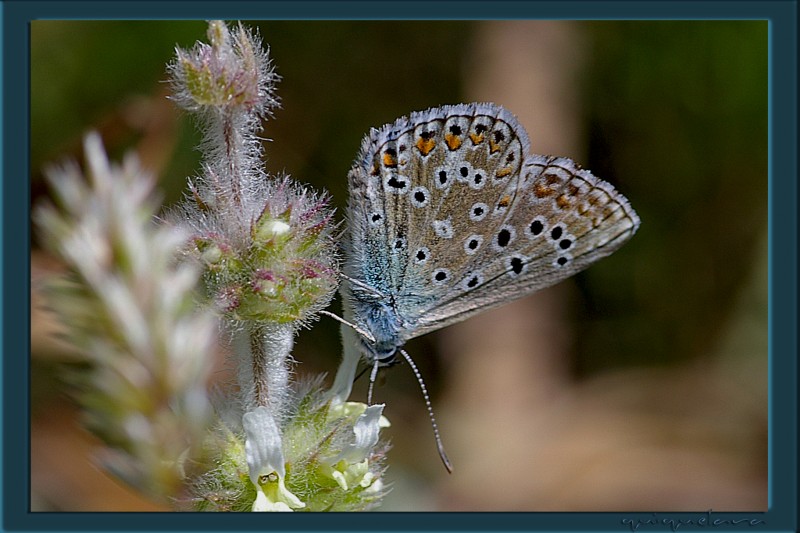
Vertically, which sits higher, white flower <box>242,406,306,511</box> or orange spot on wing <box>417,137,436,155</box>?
orange spot on wing <box>417,137,436,155</box>

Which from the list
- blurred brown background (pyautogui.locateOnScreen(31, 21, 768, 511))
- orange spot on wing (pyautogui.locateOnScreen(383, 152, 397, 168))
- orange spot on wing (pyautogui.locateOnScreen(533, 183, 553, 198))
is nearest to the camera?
orange spot on wing (pyautogui.locateOnScreen(383, 152, 397, 168))

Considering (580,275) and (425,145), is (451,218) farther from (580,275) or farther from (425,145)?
(580,275)

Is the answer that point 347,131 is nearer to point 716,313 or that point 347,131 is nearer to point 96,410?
point 716,313

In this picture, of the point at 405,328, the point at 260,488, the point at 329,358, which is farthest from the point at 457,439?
the point at 260,488

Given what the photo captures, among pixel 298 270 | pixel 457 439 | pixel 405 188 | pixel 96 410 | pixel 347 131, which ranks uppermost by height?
pixel 347 131

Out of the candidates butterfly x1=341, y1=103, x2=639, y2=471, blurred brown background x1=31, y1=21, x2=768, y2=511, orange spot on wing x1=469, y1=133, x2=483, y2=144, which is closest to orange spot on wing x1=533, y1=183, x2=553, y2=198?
butterfly x1=341, y1=103, x2=639, y2=471

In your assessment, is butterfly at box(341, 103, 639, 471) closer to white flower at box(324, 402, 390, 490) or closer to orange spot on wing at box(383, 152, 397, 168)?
orange spot on wing at box(383, 152, 397, 168)
